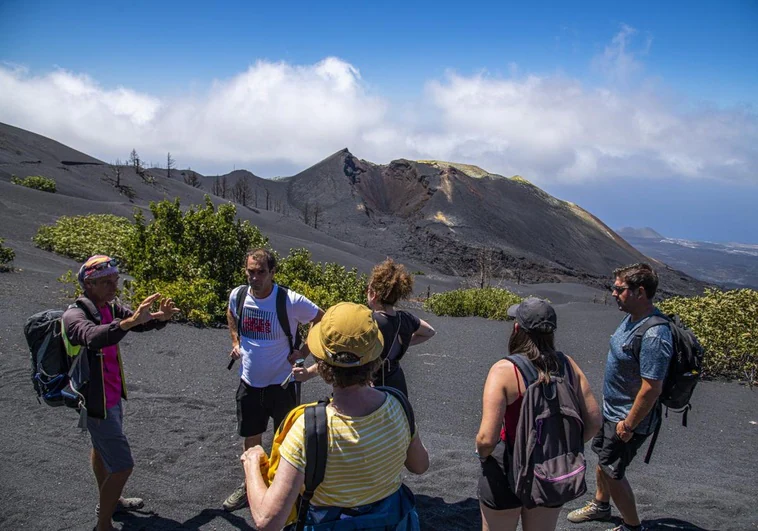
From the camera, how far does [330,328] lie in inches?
80.1

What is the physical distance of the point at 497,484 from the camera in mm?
2598

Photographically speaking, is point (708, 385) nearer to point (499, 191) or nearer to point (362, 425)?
point (362, 425)

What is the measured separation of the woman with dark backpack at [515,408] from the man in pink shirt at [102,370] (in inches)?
70.9

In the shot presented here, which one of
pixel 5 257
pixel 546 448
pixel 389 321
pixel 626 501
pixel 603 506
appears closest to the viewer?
pixel 546 448

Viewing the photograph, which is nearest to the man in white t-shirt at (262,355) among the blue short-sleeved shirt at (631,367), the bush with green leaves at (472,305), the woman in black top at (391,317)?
the woman in black top at (391,317)

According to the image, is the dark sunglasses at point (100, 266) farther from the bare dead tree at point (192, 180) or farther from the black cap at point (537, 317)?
the bare dead tree at point (192, 180)

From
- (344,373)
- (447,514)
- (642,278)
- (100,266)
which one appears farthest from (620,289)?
(100,266)

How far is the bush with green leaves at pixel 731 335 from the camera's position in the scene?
28.2 feet

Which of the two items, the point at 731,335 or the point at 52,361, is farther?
→ the point at 731,335

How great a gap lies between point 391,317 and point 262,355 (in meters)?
0.91

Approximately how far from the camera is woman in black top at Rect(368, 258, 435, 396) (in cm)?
358

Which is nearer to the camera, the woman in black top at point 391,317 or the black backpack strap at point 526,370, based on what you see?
the black backpack strap at point 526,370

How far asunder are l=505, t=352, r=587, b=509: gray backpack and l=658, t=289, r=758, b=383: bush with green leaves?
280 inches

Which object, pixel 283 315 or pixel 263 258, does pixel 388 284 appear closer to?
pixel 283 315
